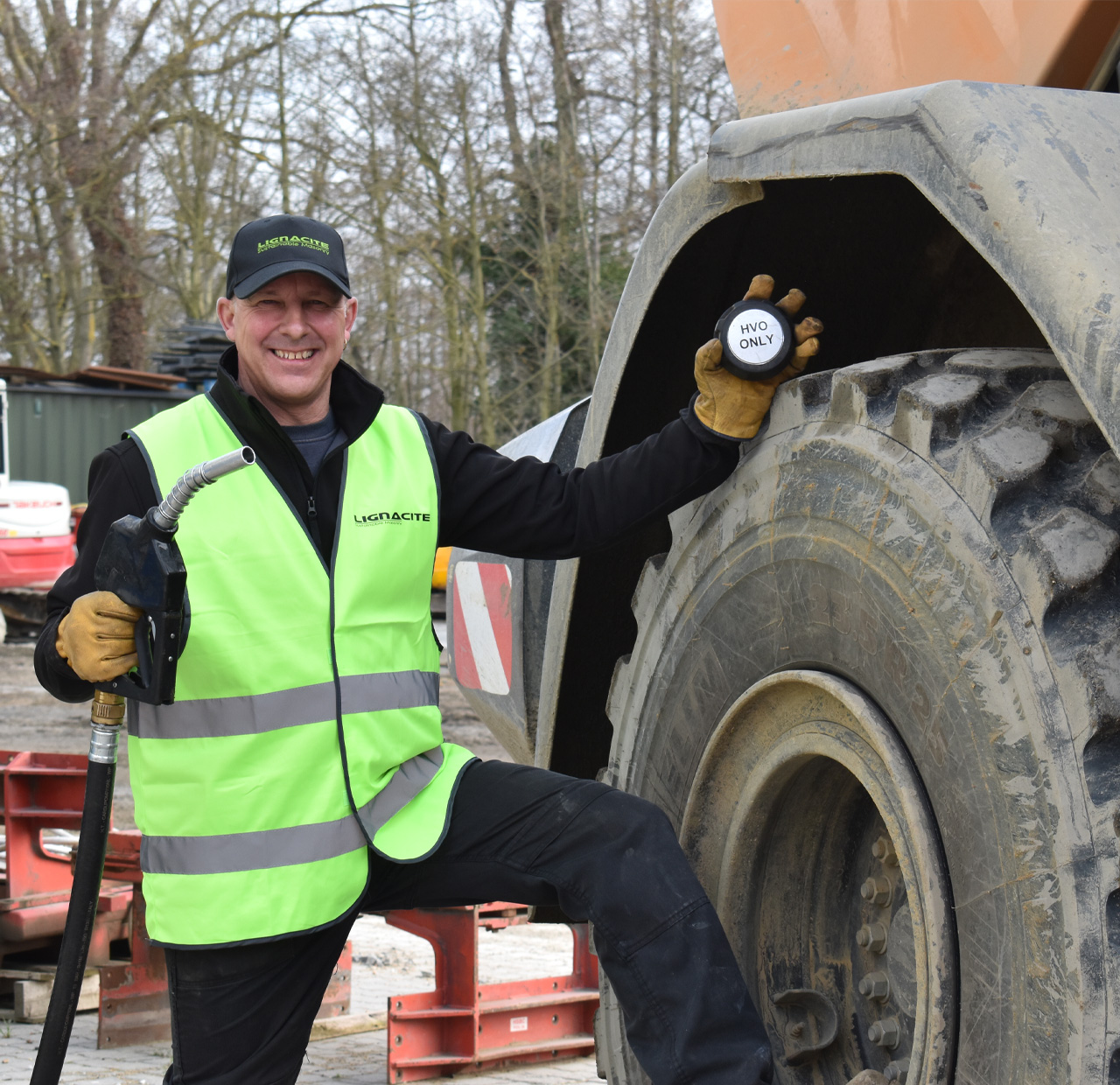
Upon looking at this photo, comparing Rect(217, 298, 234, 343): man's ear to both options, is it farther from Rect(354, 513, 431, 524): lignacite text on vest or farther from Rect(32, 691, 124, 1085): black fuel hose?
Rect(32, 691, 124, 1085): black fuel hose

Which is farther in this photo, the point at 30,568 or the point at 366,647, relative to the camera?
the point at 30,568

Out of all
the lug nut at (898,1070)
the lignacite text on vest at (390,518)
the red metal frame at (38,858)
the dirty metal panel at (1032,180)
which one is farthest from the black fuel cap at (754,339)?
the red metal frame at (38,858)

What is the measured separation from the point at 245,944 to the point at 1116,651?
61.0 inches

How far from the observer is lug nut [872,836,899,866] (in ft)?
6.86

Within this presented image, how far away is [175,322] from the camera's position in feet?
94.0

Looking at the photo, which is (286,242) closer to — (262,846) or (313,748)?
(313,748)

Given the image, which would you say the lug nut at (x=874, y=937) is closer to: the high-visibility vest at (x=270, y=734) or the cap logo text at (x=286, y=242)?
the high-visibility vest at (x=270, y=734)

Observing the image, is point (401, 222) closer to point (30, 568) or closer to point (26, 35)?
point (30, 568)

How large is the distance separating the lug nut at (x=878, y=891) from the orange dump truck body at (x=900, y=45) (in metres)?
1.19

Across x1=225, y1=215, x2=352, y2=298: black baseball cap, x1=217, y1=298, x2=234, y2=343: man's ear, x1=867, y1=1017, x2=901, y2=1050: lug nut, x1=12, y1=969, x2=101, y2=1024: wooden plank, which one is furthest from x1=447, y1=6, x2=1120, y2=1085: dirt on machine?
x1=12, y1=969, x2=101, y2=1024: wooden plank

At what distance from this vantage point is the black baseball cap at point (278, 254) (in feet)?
8.80

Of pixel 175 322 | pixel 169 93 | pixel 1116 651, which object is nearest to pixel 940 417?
pixel 1116 651

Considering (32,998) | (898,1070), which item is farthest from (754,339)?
(32,998)

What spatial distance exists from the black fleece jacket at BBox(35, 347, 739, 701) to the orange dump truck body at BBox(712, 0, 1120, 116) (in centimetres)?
65
